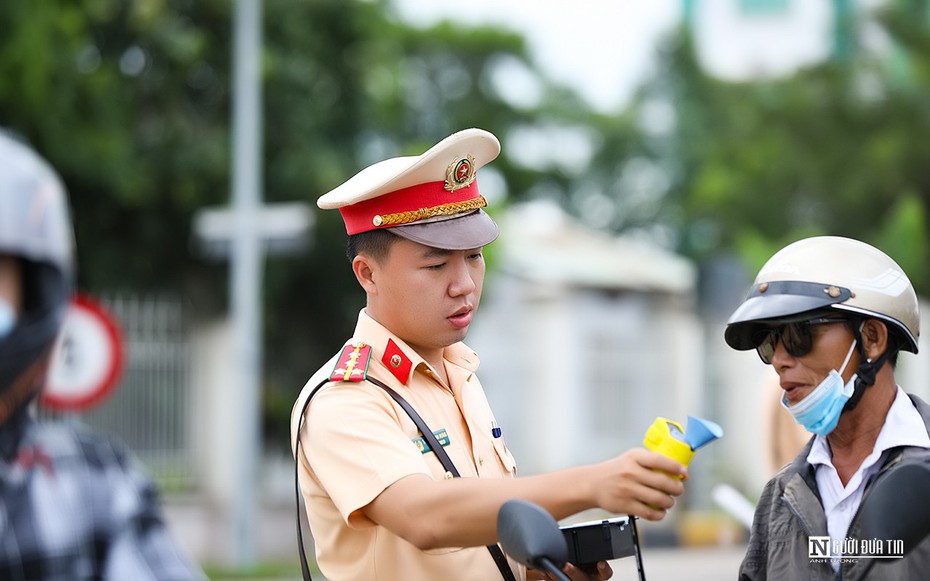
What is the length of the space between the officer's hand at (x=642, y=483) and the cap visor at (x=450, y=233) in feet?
2.48

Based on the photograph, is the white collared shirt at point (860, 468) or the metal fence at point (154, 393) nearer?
the white collared shirt at point (860, 468)

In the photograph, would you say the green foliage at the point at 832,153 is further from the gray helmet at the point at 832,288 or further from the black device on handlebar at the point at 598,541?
the black device on handlebar at the point at 598,541

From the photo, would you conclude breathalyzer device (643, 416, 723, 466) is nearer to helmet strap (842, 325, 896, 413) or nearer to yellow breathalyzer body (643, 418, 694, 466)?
yellow breathalyzer body (643, 418, 694, 466)

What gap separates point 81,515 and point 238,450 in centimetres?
1199

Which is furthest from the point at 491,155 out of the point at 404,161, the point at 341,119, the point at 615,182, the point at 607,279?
the point at 615,182

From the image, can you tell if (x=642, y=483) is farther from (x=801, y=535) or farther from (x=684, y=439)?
(x=801, y=535)

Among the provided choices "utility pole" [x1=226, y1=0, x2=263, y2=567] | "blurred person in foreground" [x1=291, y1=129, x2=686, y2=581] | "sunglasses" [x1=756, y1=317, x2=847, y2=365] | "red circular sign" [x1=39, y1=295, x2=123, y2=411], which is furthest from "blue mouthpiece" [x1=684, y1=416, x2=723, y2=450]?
"utility pole" [x1=226, y1=0, x2=263, y2=567]

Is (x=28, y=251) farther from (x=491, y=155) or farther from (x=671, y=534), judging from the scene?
(x=671, y=534)

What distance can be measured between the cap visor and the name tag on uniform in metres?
0.38

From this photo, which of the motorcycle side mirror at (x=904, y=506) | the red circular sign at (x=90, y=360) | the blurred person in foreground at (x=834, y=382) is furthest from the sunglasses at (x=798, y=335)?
the red circular sign at (x=90, y=360)

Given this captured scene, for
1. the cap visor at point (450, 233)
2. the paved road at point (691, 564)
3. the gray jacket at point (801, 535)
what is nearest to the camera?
the gray jacket at point (801, 535)

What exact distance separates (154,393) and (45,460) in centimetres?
1243

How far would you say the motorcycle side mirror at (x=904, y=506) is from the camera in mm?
2418

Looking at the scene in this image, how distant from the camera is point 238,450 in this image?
1358 centimetres
